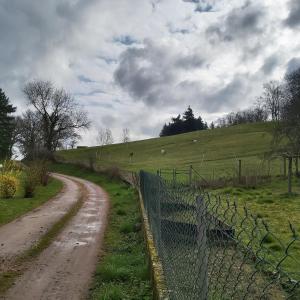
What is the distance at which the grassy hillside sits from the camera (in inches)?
2410

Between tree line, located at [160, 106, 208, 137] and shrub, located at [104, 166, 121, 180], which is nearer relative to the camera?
shrub, located at [104, 166, 121, 180]

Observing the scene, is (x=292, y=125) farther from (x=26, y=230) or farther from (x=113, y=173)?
(x=26, y=230)

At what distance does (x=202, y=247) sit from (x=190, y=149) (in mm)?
71837

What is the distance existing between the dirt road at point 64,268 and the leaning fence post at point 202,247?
442cm

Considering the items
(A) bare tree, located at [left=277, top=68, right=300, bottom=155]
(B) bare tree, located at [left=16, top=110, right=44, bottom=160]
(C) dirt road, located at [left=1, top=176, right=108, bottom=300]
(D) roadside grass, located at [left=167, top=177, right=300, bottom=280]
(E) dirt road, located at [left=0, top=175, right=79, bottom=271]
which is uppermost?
(B) bare tree, located at [left=16, top=110, right=44, bottom=160]

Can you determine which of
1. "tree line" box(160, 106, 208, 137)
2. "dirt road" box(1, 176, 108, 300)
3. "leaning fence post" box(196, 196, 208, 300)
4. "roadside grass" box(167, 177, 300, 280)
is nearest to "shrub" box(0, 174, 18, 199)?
"dirt road" box(1, 176, 108, 300)

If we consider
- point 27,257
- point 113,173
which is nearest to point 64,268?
point 27,257

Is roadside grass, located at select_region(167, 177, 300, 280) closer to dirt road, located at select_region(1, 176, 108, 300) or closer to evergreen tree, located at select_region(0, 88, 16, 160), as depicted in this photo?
dirt road, located at select_region(1, 176, 108, 300)

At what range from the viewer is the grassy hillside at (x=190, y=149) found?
201ft

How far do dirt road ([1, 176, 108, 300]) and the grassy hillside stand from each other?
44413mm

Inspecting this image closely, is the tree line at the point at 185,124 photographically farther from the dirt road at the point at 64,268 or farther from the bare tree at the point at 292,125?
the dirt road at the point at 64,268

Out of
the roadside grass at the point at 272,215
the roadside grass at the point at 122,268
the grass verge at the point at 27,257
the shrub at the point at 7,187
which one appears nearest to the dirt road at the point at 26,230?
the grass verge at the point at 27,257

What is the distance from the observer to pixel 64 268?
877 cm

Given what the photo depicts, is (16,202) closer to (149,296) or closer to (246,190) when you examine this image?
(246,190)
